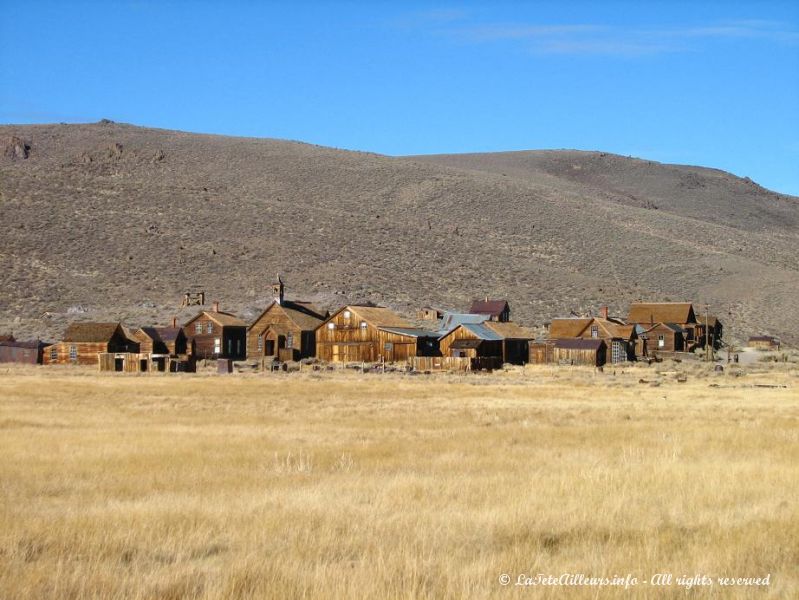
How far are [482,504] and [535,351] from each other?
53267 mm

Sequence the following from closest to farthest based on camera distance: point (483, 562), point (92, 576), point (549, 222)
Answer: point (92, 576), point (483, 562), point (549, 222)

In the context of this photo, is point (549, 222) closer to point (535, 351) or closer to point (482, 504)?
point (535, 351)

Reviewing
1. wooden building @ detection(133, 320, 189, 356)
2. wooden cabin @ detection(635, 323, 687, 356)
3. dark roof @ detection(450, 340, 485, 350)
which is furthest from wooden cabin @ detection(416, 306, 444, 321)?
wooden building @ detection(133, 320, 189, 356)

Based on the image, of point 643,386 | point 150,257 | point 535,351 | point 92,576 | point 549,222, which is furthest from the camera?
point 549,222

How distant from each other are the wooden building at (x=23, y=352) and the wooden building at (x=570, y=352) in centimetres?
3273

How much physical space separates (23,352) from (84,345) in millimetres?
4188

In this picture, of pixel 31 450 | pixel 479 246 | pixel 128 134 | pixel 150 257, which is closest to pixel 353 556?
pixel 31 450

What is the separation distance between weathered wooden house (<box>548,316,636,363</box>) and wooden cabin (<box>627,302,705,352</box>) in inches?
320

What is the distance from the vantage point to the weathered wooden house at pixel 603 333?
212 feet

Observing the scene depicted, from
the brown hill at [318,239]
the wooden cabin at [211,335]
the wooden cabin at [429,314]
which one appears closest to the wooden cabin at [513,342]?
the wooden cabin at [429,314]

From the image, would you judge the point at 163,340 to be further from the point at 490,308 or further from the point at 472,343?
the point at 490,308

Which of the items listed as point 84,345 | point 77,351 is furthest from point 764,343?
point 77,351

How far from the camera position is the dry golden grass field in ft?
25.6

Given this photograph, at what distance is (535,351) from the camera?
209 ft
